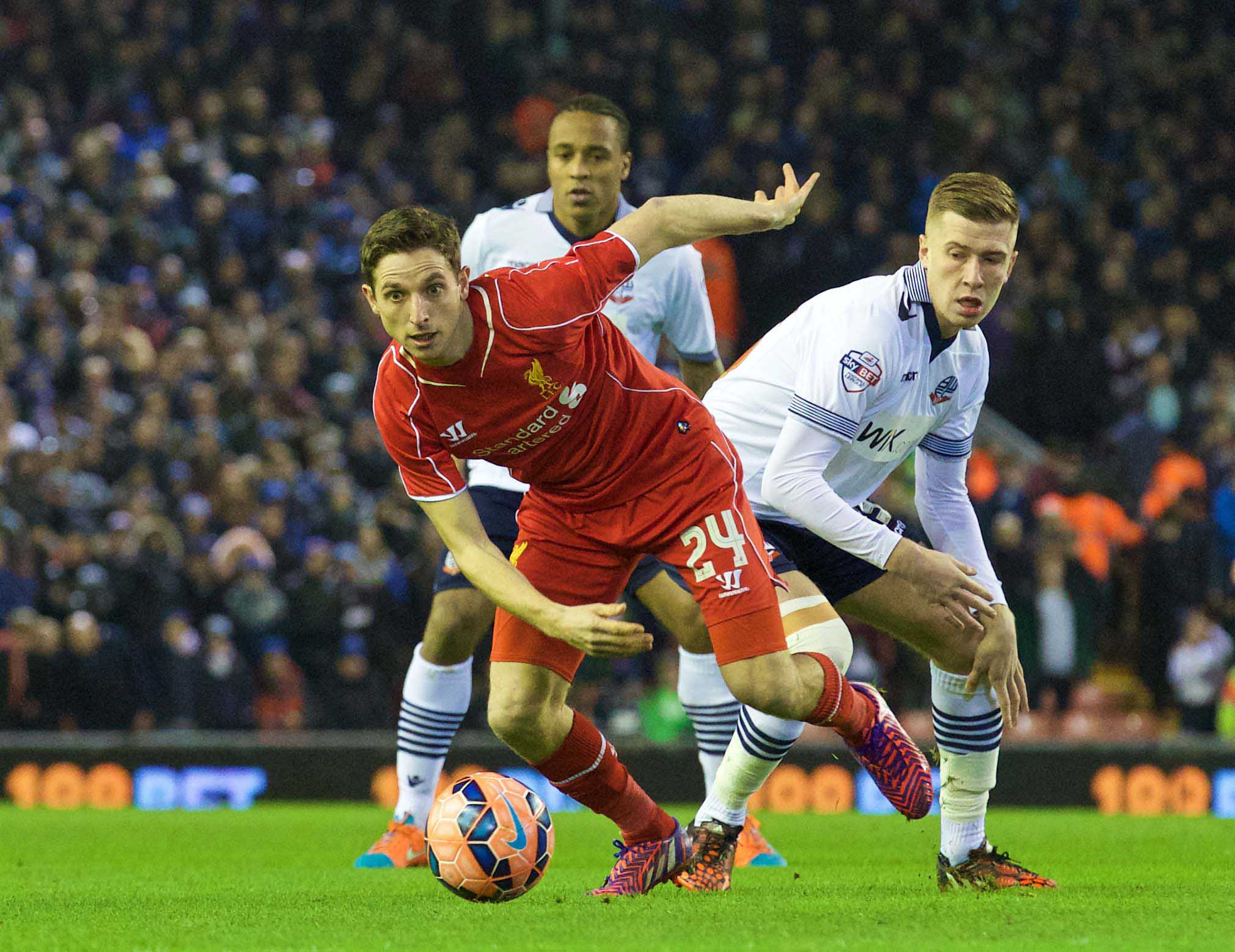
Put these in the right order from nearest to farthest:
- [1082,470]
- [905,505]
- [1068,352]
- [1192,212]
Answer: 1. [905,505]
2. [1082,470]
3. [1068,352]
4. [1192,212]

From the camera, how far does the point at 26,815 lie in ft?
33.9

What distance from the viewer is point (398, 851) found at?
694 cm

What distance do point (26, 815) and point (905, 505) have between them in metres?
6.33

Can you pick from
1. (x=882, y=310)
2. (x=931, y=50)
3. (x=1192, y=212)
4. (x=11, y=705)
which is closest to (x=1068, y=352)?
(x=1192, y=212)

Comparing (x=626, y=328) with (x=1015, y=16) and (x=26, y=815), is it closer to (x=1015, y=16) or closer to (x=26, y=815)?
(x=26, y=815)

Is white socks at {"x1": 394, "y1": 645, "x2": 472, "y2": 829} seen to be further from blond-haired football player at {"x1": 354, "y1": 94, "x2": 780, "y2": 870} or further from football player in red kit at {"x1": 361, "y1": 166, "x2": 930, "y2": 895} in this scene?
football player in red kit at {"x1": 361, "y1": 166, "x2": 930, "y2": 895}

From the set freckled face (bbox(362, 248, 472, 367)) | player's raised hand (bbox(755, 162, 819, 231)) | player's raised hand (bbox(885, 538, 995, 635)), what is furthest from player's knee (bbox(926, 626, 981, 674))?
freckled face (bbox(362, 248, 472, 367))

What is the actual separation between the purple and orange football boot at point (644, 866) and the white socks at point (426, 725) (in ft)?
4.96

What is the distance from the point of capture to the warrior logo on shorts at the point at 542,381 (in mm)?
5191

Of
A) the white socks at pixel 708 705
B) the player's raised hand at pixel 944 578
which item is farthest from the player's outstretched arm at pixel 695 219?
the white socks at pixel 708 705

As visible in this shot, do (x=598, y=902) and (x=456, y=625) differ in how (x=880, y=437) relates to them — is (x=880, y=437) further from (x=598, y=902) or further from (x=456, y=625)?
(x=456, y=625)

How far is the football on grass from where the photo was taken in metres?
5.24

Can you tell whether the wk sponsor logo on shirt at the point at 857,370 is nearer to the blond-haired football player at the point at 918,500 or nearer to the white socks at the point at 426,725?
the blond-haired football player at the point at 918,500

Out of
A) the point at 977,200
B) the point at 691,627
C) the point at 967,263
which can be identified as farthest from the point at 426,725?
the point at 977,200
